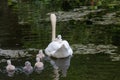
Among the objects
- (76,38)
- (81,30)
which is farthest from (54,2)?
(76,38)

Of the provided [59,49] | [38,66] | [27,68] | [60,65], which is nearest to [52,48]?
[59,49]

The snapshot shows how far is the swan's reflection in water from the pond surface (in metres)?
0.11

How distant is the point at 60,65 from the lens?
12633mm

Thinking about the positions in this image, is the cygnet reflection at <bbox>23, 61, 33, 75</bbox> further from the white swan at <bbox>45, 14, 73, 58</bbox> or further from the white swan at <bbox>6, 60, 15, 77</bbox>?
the white swan at <bbox>45, 14, 73, 58</bbox>

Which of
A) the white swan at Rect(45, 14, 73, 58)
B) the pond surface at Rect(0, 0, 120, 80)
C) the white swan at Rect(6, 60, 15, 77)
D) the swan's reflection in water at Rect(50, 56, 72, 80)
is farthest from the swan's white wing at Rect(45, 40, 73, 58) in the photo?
the white swan at Rect(6, 60, 15, 77)

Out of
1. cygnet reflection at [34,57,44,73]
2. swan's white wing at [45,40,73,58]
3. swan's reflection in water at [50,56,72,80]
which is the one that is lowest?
swan's reflection in water at [50,56,72,80]

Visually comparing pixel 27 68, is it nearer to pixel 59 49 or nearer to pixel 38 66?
pixel 38 66

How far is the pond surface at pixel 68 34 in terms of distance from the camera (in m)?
11.6

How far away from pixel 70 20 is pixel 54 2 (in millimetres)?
7363

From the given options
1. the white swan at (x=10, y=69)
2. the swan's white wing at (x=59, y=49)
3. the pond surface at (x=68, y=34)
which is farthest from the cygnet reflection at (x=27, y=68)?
the swan's white wing at (x=59, y=49)

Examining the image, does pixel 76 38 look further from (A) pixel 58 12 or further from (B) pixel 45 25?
(A) pixel 58 12

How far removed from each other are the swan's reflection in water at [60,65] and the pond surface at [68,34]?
108mm

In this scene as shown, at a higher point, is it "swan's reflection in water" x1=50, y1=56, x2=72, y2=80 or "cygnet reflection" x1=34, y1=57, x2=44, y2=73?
"cygnet reflection" x1=34, y1=57, x2=44, y2=73

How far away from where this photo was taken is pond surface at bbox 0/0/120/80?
38.0 ft
